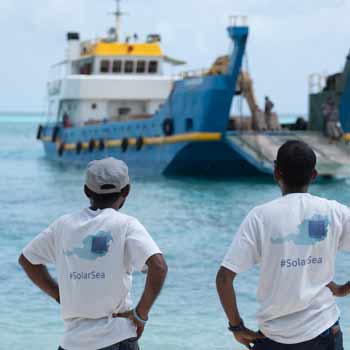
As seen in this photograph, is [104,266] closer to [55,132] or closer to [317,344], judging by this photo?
[317,344]

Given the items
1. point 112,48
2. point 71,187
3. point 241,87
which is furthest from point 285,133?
point 112,48

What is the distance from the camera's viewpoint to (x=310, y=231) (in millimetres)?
2844

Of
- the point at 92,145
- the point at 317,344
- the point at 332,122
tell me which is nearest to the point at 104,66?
the point at 92,145

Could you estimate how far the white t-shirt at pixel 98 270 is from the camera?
2.86 metres

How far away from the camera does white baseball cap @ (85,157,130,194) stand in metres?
2.94

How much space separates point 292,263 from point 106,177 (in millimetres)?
604

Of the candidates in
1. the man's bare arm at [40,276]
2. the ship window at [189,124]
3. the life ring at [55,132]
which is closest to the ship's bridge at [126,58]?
the life ring at [55,132]

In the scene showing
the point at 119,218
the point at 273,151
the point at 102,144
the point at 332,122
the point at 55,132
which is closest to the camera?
the point at 119,218

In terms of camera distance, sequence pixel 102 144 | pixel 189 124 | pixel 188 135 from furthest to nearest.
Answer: pixel 102 144
pixel 189 124
pixel 188 135

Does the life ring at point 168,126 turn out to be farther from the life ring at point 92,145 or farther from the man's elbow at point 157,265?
the man's elbow at point 157,265

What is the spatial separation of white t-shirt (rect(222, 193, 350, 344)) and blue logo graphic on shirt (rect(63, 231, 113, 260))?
35 centimetres

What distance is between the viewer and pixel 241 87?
2167 cm

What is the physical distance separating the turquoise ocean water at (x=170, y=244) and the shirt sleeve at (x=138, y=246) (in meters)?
3.56

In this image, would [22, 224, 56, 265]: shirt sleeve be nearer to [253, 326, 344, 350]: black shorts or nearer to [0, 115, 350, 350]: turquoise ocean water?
[253, 326, 344, 350]: black shorts
